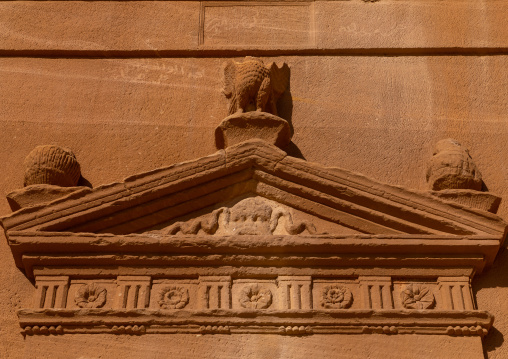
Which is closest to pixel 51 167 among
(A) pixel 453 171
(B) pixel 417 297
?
(B) pixel 417 297

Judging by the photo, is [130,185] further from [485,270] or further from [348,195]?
[485,270]

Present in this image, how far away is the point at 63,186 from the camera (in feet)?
24.4

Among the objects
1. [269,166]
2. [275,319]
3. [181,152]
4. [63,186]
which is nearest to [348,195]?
[269,166]

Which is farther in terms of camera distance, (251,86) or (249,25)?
(249,25)

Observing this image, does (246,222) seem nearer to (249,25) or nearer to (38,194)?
(38,194)

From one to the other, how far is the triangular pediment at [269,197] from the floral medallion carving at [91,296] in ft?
1.46

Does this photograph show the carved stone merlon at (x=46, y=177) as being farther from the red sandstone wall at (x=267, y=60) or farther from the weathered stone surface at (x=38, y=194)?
the red sandstone wall at (x=267, y=60)

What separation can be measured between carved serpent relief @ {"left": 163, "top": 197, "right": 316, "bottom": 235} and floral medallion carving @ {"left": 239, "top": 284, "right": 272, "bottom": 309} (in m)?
0.42

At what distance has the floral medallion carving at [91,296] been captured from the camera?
6820 millimetres

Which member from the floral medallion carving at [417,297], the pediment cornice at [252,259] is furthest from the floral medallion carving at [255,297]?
the floral medallion carving at [417,297]

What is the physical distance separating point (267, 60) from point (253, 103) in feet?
2.65

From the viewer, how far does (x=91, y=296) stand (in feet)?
22.5

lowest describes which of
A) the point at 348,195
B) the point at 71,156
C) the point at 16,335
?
the point at 16,335

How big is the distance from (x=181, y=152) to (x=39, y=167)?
118cm
